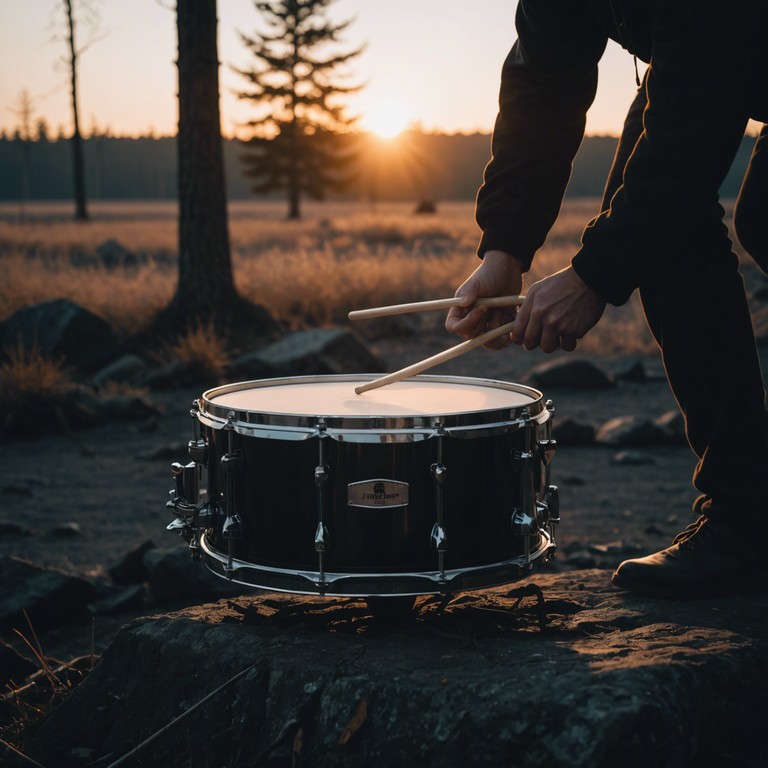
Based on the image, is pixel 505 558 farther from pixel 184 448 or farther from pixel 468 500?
pixel 184 448

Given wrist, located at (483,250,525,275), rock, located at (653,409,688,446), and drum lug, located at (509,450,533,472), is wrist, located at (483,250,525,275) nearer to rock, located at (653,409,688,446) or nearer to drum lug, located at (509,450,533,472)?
drum lug, located at (509,450,533,472)

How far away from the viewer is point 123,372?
8016 millimetres

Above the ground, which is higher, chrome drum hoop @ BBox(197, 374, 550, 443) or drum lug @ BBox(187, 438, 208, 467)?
chrome drum hoop @ BBox(197, 374, 550, 443)

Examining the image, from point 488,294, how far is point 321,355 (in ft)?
17.1

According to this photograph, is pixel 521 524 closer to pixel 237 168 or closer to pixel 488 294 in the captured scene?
pixel 488 294

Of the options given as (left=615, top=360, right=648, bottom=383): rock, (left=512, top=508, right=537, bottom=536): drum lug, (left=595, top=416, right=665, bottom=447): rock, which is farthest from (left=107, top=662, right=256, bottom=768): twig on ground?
(left=615, top=360, right=648, bottom=383): rock

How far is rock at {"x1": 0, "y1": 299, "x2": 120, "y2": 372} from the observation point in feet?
26.6

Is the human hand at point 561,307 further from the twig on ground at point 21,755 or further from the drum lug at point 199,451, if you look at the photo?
the twig on ground at point 21,755

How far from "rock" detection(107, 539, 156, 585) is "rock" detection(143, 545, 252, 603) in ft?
0.97

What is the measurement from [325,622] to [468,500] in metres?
0.51

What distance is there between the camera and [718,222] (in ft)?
7.50

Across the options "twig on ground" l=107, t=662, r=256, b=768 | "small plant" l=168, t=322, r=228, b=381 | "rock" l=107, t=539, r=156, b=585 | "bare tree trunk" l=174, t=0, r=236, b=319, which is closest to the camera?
"twig on ground" l=107, t=662, r=256, b=768

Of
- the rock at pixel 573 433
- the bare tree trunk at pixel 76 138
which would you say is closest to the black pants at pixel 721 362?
the rock at pixel 573 433

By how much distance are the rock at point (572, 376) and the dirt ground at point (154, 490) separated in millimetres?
106
